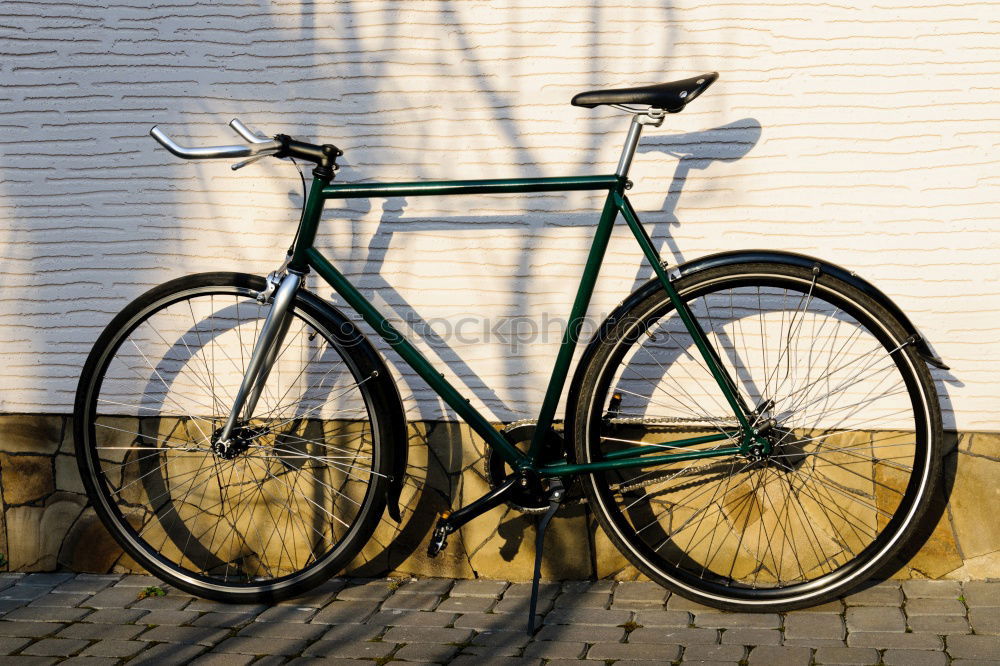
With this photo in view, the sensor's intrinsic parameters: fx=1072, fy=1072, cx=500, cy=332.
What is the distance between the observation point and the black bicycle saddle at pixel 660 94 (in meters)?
3.28

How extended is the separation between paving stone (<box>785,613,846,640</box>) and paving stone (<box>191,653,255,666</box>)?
172 centimetres

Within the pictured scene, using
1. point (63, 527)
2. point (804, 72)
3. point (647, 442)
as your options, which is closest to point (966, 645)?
point (647, 442)

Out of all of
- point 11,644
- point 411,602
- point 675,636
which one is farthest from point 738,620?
point 11,644

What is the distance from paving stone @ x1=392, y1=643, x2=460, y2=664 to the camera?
3.35 metres

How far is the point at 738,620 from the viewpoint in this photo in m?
3.55

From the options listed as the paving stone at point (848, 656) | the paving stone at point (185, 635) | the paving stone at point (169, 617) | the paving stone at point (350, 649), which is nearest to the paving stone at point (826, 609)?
the paving stone at point (848, 656)

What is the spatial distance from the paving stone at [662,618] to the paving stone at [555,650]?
0.27 meters

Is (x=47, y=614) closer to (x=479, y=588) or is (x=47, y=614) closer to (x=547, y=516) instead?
(x=479, y=588)

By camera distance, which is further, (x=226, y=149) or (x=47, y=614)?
(x=47, y=614)

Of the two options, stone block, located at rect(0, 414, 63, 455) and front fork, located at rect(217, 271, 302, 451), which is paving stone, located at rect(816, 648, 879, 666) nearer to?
front fork, located at rect(217, 271, 302, 451)

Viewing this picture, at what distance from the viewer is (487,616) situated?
12.1 ft

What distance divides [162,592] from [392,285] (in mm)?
1445

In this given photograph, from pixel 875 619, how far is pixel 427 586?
157 centimetres

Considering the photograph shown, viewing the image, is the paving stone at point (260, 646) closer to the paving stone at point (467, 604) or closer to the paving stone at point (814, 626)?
the paving stone at point (467, 604)
